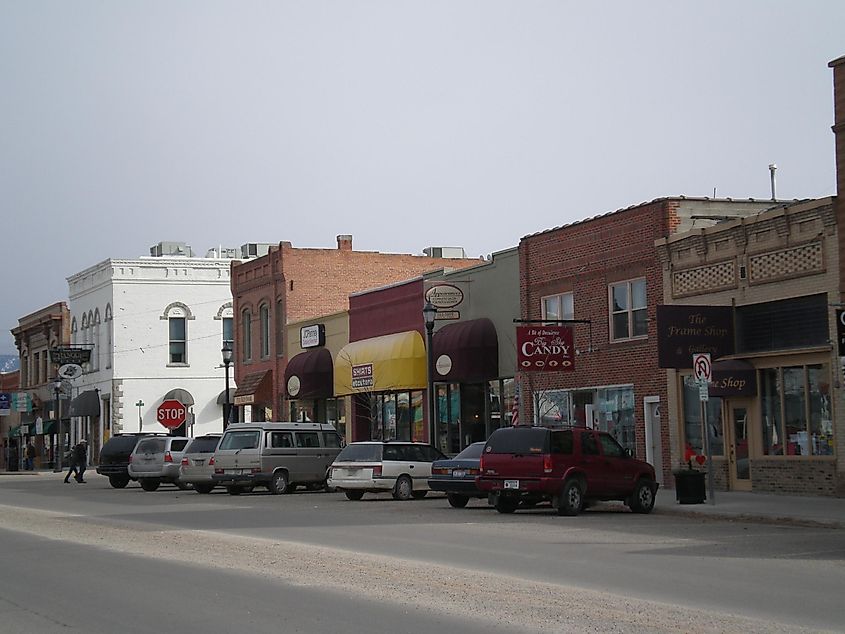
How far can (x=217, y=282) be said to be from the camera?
73750 millimetres

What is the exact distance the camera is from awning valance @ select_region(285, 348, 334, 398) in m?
51.4

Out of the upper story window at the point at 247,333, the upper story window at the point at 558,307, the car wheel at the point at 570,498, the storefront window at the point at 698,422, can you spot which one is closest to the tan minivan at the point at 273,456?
the upper story window at the point at 558,307

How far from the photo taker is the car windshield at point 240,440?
35781 millimetres

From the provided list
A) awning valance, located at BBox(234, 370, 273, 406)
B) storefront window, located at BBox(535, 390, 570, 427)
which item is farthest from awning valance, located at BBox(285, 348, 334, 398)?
storefront window, located at BBox(535, 390, 570, 427)

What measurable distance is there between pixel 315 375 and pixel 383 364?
24.0ft

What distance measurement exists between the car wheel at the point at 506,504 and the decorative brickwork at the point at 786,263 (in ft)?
26.2

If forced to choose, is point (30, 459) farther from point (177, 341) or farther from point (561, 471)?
point (561, 471)

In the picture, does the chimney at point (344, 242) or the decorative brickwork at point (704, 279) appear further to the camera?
the chimney at point (344, 242)

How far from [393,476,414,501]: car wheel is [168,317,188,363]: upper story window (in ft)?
141

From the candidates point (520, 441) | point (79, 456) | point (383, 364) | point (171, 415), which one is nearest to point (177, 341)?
point (79, 456)

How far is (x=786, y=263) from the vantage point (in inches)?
1121

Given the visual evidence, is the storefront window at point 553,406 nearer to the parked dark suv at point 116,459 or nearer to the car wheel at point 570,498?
the car wheel at point 570,498

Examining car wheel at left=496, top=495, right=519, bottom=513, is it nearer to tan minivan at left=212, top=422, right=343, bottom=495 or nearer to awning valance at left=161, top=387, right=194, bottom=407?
tan minivan at left=212, top=422, right=343, bottom=495

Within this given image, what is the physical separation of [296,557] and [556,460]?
29.1 feet
